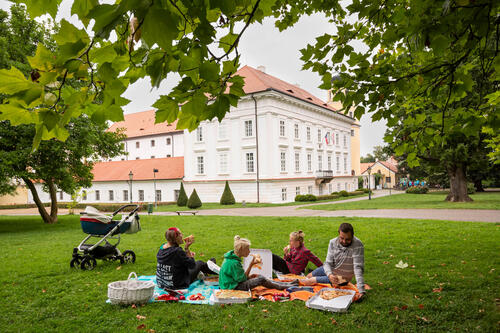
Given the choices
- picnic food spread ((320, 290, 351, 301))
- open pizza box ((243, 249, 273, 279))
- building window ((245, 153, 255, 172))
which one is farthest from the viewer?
building window ((245, 153, 255, 172))

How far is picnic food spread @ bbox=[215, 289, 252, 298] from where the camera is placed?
16.8 ft

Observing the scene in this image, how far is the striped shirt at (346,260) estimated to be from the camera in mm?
5285

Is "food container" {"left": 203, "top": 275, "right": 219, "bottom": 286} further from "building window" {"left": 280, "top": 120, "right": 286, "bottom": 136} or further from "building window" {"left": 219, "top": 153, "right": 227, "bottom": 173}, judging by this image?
"building window" {"left": 280, "top": 120, "right": 286, "bottom": 136}

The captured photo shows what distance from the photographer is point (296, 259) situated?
256 inches

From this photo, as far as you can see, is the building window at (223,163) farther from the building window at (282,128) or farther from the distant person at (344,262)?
the distant person at (344,262)

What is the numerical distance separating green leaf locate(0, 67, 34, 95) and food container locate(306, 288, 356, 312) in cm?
443

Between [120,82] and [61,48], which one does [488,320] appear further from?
[61,48]

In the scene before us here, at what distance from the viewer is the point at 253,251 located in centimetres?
638

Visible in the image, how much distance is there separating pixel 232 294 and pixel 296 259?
5.87ft

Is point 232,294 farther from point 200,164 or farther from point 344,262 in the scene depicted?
point 200,164

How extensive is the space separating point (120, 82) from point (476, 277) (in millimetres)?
6777

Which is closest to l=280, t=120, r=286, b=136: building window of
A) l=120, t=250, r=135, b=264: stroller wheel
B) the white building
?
the white building

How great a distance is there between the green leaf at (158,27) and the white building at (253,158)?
30.3 metres

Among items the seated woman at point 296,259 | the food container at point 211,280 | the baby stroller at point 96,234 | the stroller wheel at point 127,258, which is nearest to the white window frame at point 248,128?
the stroller wheel at point 127,258
